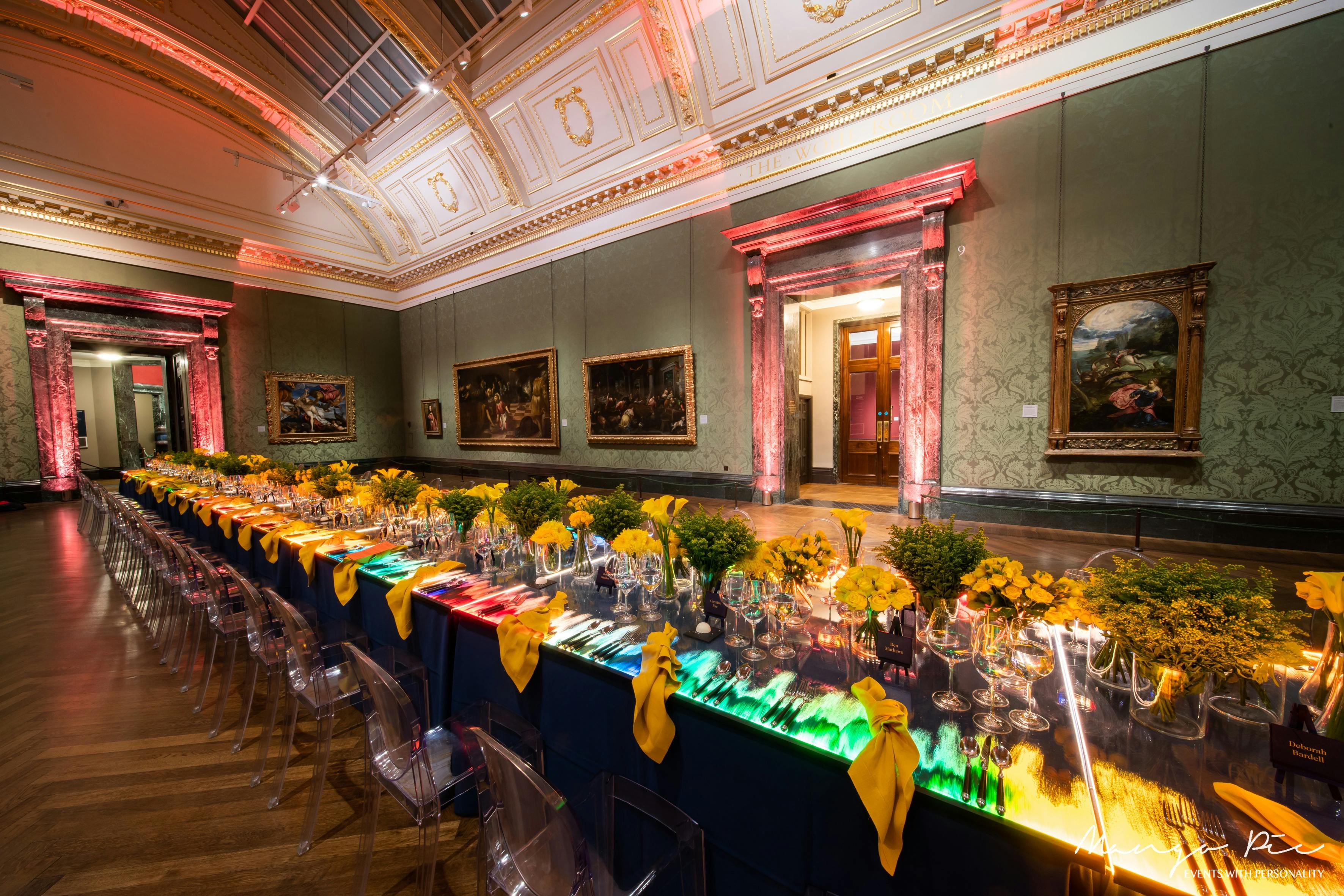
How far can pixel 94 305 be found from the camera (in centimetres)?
936

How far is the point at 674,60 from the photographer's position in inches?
271

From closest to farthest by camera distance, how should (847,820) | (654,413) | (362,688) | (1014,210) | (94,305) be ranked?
(847,820) → (362,688) → (1014,210) → (654,413) → (94,305)

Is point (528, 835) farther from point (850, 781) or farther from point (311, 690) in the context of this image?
point (311, 690)

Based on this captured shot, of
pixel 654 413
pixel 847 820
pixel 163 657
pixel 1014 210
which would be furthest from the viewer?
pixel 654 413

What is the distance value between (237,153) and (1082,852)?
49.2ft

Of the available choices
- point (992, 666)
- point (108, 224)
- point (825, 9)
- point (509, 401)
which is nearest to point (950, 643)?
point (992, 666)

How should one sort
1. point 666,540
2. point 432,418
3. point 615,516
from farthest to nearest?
point 432,418 < point 615,516 < point 666,540

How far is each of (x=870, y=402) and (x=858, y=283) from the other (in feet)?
11.8

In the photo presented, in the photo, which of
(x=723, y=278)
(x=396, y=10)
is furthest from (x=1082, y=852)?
(x=396, y=10)

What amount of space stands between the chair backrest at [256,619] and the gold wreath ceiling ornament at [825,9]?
7.92 m

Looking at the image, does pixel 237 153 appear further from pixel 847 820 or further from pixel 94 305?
pixel 847 820

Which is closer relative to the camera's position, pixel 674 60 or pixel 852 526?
pixel 852 526

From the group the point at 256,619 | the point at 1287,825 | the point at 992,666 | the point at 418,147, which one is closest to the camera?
the point at 1287,825

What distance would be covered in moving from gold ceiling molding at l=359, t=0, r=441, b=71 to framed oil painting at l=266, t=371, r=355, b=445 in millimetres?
7599
